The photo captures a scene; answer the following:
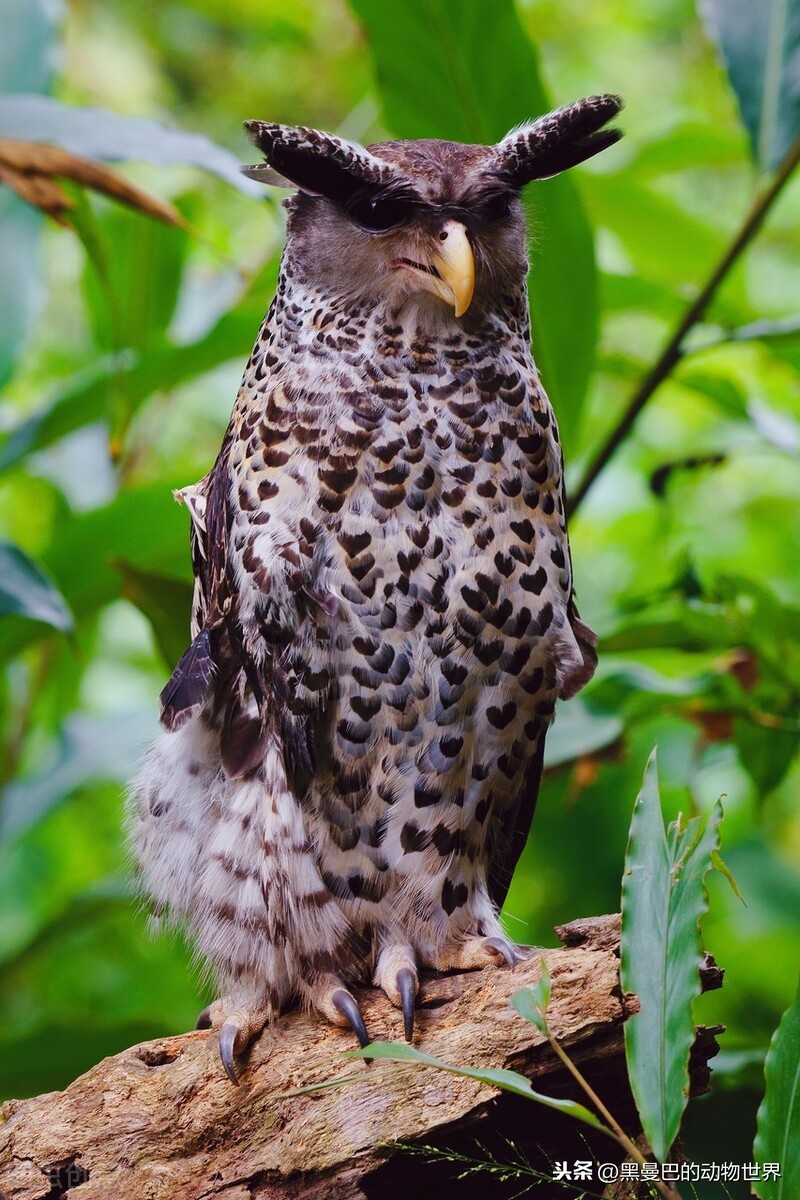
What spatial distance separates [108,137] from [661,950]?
1.40 m

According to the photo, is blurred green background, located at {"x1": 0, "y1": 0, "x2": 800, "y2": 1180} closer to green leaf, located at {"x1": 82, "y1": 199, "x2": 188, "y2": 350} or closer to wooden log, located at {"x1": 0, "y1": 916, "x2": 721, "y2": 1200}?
green leaf, located at {"x1": 82, "y1": 199, "x2": 188, "y2": 350}

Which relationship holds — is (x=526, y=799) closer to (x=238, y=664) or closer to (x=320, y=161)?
(x=238, y=664)

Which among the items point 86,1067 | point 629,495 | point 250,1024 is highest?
point 629,495

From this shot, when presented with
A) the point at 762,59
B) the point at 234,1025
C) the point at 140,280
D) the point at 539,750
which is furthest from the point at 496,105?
the point at 234,1025

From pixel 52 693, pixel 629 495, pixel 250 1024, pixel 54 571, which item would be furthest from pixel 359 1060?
pixel 629 495

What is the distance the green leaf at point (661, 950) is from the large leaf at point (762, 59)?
1306mm

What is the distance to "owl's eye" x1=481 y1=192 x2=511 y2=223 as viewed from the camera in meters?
1.46

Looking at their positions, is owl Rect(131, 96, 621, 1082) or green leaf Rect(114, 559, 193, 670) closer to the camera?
owl Rect(131, 96, 621, 1082)

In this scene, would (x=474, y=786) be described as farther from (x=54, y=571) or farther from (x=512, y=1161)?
(x=54, y=571)

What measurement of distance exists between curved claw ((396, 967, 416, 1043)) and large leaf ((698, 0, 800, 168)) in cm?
135

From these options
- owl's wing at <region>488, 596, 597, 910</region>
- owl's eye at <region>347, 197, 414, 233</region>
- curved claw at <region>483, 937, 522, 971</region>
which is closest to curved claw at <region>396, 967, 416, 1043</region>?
curved claw at <region>483, 937, 522, 971</region>

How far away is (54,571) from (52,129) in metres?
0.80

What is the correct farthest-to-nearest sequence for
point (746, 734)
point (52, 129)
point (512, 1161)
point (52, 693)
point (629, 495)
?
point (629, 495)
point (52, 693)
point (746, 734)
point (52, 129)
point (512, 1161)

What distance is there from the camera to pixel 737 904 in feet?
9.70
